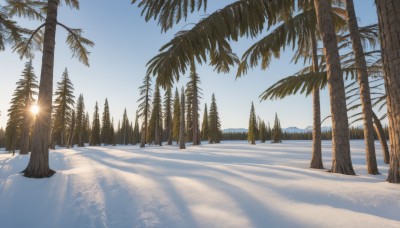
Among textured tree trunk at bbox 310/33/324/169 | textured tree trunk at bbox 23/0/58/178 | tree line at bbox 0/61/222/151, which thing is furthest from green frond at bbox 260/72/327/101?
tree line at bbox 0/61/222/151

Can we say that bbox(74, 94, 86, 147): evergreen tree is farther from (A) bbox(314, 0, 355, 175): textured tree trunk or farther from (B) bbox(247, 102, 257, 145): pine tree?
(A) bbox(314, 0, 355, 175): textured tree trunk

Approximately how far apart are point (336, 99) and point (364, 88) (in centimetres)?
287

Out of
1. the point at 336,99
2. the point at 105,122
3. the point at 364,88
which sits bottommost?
the point at 336,99

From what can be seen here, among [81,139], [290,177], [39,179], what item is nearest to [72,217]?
[39,179]

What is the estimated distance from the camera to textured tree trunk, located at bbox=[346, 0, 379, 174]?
24.9 ft

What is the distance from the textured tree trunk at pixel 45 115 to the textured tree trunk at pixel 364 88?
10.2 meters

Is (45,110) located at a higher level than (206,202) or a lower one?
higher

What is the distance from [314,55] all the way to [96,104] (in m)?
52.5

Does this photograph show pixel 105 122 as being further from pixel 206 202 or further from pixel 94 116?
pixel 206 202

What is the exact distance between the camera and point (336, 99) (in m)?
5.68

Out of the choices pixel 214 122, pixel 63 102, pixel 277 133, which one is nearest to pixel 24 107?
pixel 63 102

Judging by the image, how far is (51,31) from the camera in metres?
7.55

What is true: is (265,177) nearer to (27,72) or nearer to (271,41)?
(271,41)

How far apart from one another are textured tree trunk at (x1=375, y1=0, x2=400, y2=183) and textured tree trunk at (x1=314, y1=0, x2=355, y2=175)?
11.4 feet
